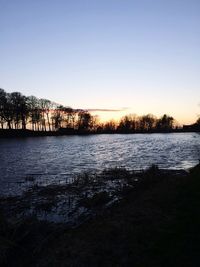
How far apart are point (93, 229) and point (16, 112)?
116949 mm

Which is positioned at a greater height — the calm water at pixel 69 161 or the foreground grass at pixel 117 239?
the foreground grass at pixel 117 239

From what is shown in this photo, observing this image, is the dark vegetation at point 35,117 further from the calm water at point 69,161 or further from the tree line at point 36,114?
the calm water at point 69,161

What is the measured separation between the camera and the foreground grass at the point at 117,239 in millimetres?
9273

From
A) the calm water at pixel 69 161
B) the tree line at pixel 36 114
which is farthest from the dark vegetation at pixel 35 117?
the calm water at pixel 69 161

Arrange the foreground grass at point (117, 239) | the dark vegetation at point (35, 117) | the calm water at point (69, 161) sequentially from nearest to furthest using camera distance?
the foreground grass at point (117, 239)
the calm water at point (69, 161)
the dark vegetation at point (35, 117)

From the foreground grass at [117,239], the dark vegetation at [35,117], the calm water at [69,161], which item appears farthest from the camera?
the dark vegetation at [35,117]

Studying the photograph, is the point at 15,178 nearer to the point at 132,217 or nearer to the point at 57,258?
the point at 132,217

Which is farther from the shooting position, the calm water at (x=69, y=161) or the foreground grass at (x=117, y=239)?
the calm water at (x=69, y=161)

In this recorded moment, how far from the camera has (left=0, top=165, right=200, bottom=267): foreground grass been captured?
365 inches

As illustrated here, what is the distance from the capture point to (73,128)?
174m

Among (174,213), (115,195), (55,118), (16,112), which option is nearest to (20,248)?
(174,213)

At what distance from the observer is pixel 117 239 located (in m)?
10.8

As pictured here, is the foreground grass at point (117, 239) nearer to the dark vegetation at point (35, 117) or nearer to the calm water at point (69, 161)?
the calm water at point (69, 161)

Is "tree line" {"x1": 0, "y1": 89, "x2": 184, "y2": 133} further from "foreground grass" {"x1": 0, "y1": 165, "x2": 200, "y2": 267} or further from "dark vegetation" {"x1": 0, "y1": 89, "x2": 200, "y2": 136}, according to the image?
"foreground grass" {"x1": 0, "y1": 165, "x2": 200, "y2": 267}
